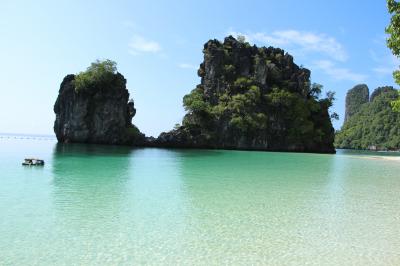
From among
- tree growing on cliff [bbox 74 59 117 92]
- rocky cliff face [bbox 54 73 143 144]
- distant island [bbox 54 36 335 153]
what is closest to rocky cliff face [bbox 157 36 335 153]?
distant island [bbox 54 36 335 153]

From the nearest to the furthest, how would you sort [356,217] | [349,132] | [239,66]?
[356,217], [239,66], [349,132]

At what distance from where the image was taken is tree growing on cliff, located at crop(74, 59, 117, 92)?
6328 centimetres

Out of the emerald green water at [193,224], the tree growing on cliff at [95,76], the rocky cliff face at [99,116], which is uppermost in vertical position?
the tree growing on cliff at [95,76]

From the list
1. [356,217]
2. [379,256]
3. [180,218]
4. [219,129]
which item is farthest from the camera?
[219,129]

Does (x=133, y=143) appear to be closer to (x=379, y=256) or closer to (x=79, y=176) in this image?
(x=79, y=176)

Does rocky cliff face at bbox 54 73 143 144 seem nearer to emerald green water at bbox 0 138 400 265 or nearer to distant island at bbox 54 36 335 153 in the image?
distant island at bbox 54 36 335 153

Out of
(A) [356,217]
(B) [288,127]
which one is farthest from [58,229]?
(B) [288,127]

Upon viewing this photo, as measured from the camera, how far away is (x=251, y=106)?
6469cm

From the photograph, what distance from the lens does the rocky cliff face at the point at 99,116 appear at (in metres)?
64.0

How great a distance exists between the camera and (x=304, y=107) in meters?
67.8

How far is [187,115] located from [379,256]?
5880 cm

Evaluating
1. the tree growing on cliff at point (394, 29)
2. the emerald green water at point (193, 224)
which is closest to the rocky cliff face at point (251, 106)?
the tree growing on cliff at point (394, 29)

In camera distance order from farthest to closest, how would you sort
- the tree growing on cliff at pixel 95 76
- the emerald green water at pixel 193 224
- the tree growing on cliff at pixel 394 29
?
the tree growing on cliff at pixel 95 76 < the tree growing on cliff at pixel 394 29 < the emerald green water at pixel 193 224

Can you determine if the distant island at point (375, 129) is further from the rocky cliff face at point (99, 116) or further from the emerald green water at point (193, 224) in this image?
the emerald green water at point (193, 224)
